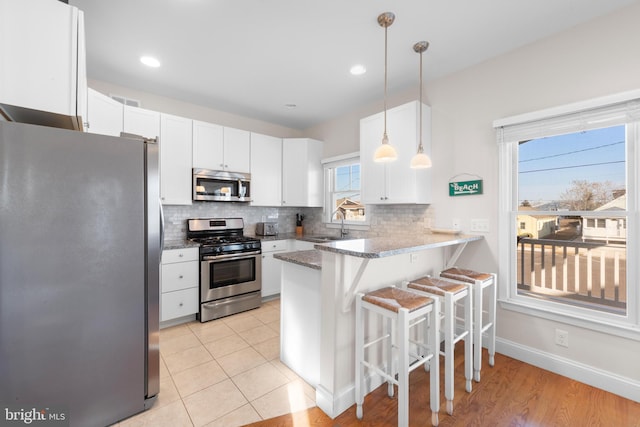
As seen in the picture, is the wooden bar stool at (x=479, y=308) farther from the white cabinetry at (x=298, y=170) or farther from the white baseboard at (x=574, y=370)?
the white cabinetry at (x=298, y=170)

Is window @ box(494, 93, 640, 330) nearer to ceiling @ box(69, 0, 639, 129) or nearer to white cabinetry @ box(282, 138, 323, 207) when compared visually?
ceiling @ box(69, 0, 639, 129)

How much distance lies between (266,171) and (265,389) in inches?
114

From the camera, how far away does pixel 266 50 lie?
2461 mm

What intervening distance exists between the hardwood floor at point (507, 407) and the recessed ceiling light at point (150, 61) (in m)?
3.17

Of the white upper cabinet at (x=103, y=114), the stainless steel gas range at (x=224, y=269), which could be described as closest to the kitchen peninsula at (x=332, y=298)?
the stainless steel gas range at (x=224, y=269)

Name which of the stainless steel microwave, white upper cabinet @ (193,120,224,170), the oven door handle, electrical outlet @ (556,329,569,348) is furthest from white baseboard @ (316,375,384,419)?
white upper cabinet @ (193,120,224,170)

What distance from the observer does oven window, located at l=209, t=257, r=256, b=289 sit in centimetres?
328

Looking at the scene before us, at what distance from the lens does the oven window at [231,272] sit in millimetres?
3281

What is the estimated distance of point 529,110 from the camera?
2.31m

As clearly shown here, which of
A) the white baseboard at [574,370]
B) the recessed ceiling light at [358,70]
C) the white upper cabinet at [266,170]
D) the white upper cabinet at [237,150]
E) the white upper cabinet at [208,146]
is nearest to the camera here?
the white baseboard at [574,370]

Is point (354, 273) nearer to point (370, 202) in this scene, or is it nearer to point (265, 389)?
point (265, 389)

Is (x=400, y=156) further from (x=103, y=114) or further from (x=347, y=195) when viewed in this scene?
(x=103, y=114)

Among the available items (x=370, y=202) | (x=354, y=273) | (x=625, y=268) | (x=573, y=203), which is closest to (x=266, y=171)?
(x=370, y=202)

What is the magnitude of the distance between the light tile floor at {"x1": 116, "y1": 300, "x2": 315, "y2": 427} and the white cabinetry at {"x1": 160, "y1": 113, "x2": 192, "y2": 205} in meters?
1.56
